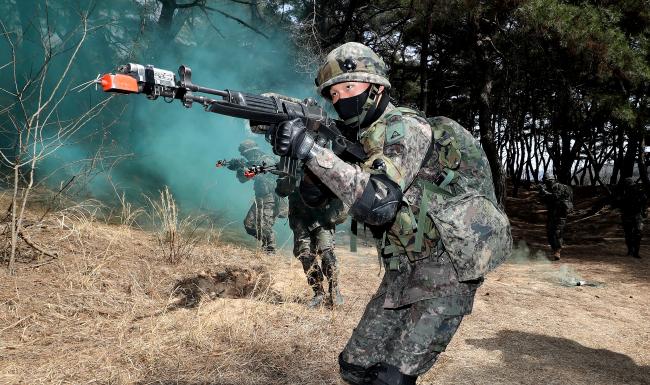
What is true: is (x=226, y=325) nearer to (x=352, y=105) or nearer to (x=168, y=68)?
(x=352, y=105)

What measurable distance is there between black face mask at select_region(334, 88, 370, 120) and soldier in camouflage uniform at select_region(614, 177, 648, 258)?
951 cm

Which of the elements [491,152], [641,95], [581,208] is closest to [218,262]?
[491,152]

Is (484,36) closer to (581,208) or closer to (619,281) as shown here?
(619,281)

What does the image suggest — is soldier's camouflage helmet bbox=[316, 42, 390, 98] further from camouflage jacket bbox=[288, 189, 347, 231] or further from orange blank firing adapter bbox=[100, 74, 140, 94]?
camouflage jacket bbox=[288, 189, 347, 231]

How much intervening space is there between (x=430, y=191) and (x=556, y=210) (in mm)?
8544

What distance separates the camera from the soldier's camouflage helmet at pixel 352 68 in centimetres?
221

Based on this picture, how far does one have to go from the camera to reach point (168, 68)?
12000 mm

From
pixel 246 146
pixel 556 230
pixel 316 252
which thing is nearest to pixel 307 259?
pixel 316 252

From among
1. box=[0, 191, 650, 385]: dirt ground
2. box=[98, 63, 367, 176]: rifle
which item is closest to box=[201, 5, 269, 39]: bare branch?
box=[0, 191, 650, 385]: dirt ground

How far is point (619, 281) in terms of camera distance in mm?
7648

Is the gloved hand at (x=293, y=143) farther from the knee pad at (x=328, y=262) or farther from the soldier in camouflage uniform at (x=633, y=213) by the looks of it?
the soldier in camouflage uniform at (x=633, y=213)

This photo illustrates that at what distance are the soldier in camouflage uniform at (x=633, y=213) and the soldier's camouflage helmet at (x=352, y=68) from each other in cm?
947

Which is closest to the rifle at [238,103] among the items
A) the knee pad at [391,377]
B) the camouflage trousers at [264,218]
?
the knee pad at [391,377]

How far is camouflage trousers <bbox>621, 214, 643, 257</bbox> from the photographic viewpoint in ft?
32.3
